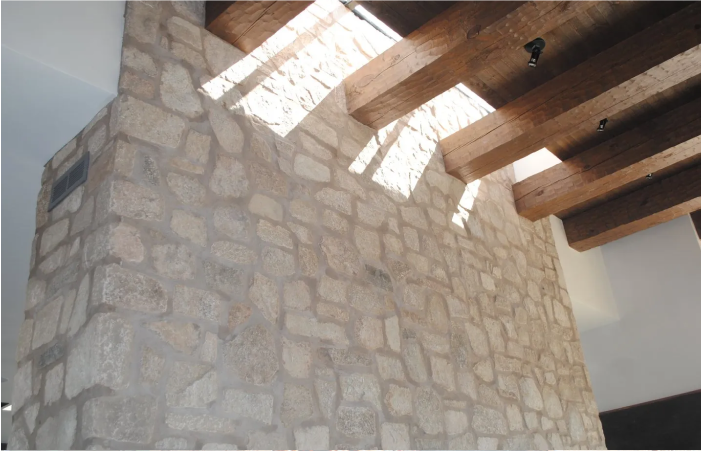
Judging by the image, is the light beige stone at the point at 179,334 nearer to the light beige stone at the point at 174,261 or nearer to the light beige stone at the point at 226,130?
the light beige stone at the point at 174,261

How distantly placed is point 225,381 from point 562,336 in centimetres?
304

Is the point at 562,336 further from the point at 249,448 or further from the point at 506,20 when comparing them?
the point at 249,448

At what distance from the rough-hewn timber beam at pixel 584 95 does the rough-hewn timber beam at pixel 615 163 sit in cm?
27

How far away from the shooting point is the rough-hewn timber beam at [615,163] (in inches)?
168

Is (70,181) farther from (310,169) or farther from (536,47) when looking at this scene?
→ (536,47)

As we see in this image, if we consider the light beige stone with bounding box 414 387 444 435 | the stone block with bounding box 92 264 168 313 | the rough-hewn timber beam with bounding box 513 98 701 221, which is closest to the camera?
the stone block with bounding box 92 264 168 313

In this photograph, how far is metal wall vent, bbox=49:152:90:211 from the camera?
248 centimetres

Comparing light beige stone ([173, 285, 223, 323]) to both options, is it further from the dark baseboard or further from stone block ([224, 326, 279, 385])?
the dark baseboard

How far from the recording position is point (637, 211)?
5363 mm

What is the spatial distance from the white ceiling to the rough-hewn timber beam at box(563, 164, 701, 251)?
4286 mm

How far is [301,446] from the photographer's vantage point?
2.49 meters

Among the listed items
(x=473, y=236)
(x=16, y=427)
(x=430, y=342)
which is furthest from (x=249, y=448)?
(x=473, y=236)

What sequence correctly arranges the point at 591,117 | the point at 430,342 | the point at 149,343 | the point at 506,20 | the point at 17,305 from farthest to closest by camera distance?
the point at 17,305 → the point at 591,117 → the point at 430,342 → the point at 506,20 → the point at 149,343

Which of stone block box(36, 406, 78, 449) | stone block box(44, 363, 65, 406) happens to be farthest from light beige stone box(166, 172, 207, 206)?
stone block box(36, 406, 78, 449)
